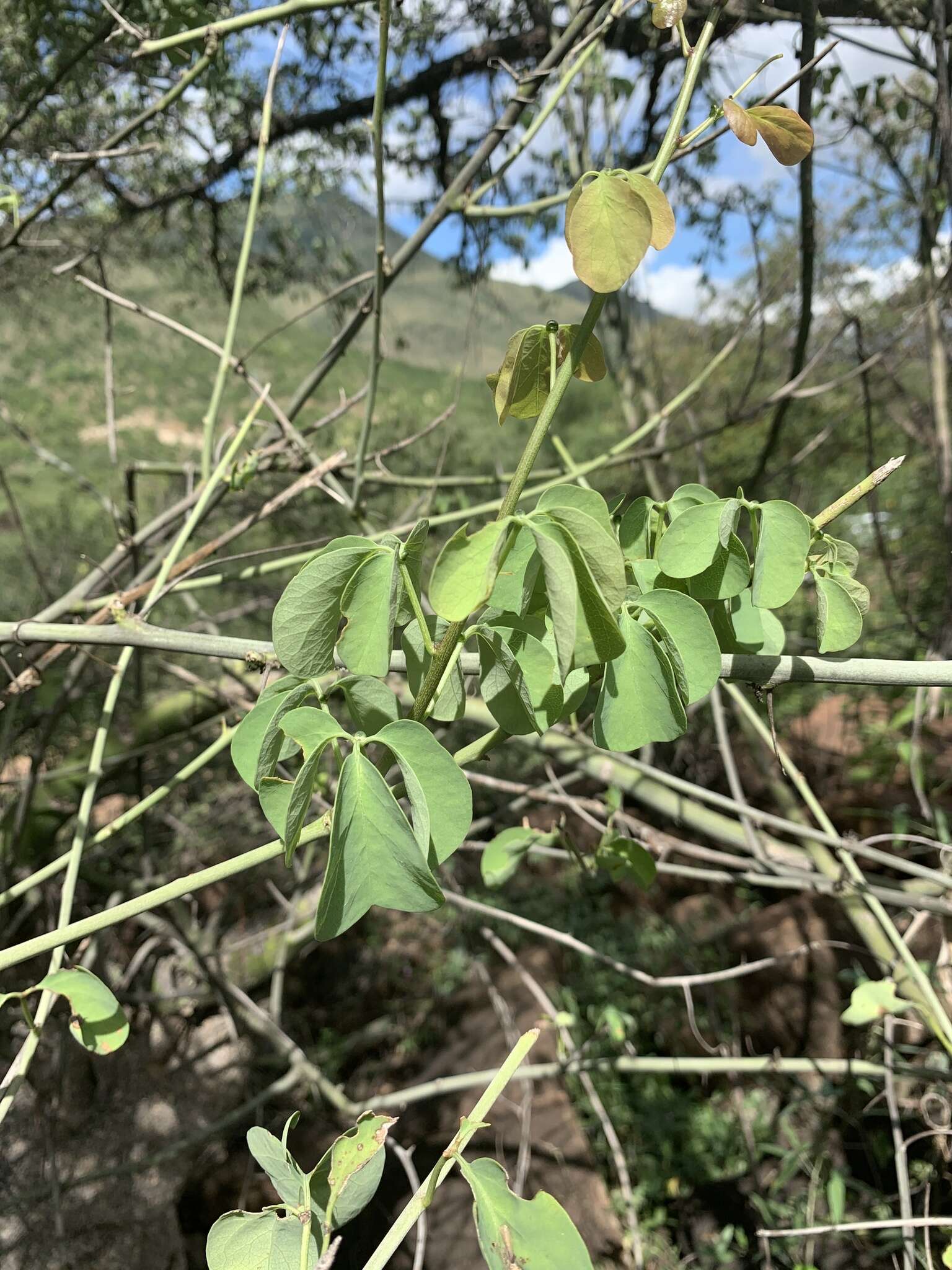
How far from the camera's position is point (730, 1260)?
134 centimetres

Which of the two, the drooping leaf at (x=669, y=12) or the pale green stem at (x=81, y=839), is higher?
the drooping leaf at (x=669, y=12)

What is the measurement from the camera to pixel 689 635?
1.09ft

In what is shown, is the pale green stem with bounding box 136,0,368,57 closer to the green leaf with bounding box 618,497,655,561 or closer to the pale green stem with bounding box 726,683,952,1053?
the green leaf with bounding box 618,497,655,561

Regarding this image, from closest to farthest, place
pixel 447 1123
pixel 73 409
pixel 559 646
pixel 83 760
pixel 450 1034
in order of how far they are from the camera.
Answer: pixel 559 646, pixel 83 760, pixel 447 1123, pixel 450 1034, pixel 73 409

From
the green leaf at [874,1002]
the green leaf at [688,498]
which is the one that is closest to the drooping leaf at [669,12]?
the green leaf at [688,498]

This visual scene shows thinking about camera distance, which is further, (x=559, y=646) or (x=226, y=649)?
(x=226, y=649)

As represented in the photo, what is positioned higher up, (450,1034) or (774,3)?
(774,3)

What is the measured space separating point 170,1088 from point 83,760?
0.77 metres

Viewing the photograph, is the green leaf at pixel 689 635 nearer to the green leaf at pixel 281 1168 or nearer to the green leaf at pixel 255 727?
the green leaf at pixel 255 727

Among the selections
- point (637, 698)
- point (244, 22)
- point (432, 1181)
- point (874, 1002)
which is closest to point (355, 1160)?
point (432, 1181)

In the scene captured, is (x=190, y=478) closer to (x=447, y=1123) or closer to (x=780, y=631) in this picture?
(x=780, y=631)

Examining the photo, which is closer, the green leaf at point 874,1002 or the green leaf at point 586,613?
the green leaf at point 586,613

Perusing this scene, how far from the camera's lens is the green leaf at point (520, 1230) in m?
0.31

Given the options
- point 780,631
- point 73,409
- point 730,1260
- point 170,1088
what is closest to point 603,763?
point 780,631
